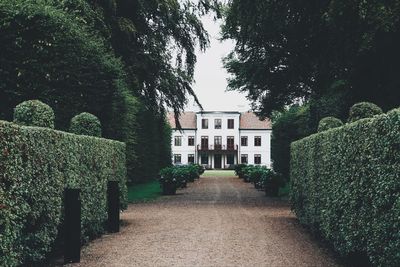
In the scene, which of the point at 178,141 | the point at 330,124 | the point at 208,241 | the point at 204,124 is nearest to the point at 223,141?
the point at 204,124

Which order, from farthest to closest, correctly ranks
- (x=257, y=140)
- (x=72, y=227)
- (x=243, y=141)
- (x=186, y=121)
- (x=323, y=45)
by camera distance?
(x=186, y=121) < (x=243, y=141) < (x=257, y=140) < (x=323, y=45) < (x=72, y=227)

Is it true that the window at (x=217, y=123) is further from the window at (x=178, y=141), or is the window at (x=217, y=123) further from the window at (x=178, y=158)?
the window at (x=178, y=158)

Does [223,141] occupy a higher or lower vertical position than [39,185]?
higher

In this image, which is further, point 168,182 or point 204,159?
point 204,159

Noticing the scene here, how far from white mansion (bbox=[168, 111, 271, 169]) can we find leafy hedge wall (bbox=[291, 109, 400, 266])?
72.9m

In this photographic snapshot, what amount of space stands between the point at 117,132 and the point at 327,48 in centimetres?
828

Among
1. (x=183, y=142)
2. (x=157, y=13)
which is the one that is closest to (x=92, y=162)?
(x=157, y=13)

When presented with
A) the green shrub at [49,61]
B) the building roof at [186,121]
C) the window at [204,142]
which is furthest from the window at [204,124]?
the green shrub at [49,61]

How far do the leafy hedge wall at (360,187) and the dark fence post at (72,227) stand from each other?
4165 millimetres

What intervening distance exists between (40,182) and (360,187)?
454 cm

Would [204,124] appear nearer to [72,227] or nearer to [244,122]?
[244,122]

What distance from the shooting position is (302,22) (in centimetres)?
1970

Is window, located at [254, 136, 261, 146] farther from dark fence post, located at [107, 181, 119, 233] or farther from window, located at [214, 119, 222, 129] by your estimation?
dark fence post, located at [107, 181, 119, 233]

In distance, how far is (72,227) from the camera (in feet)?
27.7
